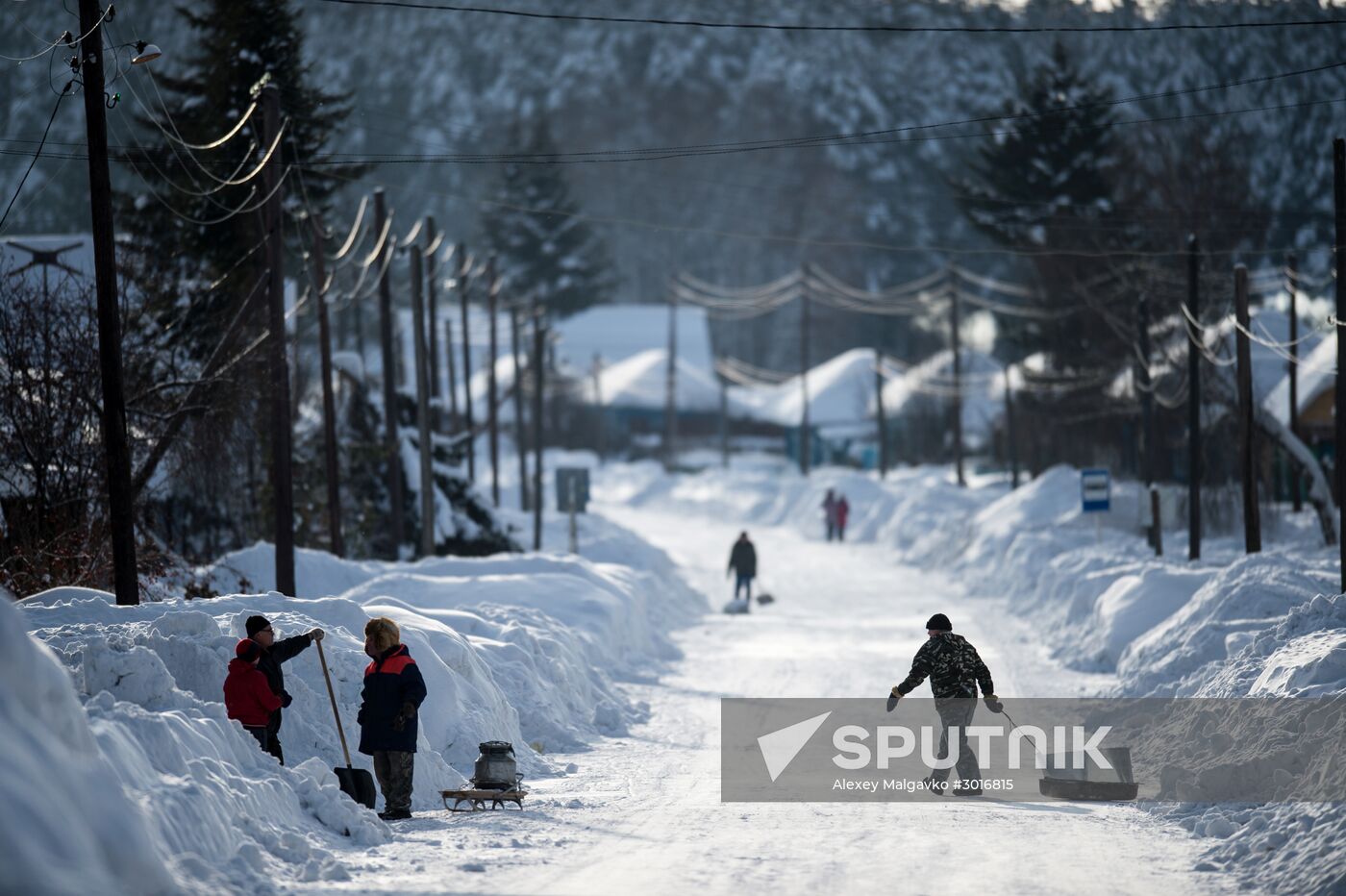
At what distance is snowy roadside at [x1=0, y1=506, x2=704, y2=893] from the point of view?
7.55m

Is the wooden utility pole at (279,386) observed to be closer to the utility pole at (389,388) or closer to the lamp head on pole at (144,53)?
the lamp head on pole at (144,53)

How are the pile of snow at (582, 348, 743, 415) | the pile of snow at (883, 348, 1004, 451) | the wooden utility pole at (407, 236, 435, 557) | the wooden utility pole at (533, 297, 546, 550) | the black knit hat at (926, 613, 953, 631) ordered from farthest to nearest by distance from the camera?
the pile of snow at (582, 348, 743, 415), the pile of snow at (883, 348, 1004, 451), the wooden utility pole at (533, 297, 546, 550), the wooden utility pole at (407, 236, 435, 557), the black knit hat at (926, 613, 953, 631)

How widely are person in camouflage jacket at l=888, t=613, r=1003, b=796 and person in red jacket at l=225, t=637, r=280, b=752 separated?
4.98 meters

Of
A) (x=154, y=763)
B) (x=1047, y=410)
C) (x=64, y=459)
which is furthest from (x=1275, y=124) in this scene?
(x=154, y=763)

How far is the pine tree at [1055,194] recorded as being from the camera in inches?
2194

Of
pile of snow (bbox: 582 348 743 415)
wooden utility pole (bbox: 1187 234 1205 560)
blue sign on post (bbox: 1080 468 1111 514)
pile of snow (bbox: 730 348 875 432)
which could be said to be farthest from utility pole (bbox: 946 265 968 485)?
pile of snow (bbox: 582 348 743 415)

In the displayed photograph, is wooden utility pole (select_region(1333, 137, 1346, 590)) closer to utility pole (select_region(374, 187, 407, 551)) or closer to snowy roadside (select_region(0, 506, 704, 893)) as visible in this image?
snowy roadside (select_region(0, 506, 704, 893))

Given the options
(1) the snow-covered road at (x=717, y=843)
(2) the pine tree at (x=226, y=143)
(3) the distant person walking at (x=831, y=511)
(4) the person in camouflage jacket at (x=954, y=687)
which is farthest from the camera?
(3) the distant person walking at (x=831, y=511)

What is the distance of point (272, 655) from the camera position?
11.5 m

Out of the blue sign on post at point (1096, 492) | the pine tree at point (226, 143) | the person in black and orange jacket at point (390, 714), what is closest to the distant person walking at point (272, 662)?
the person in black and orange jacket at point (390, 714)

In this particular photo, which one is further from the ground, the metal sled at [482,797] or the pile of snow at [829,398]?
the pile of snow at [829,398]

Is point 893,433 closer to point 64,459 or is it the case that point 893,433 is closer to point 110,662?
point 64,459

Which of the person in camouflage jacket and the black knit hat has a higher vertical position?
the black knit hat

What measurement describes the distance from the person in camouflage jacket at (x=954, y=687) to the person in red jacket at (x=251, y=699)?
4982 mm
